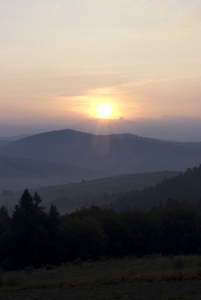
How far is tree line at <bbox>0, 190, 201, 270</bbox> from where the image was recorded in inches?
1380

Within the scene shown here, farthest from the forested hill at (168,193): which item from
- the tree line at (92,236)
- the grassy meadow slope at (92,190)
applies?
the tree line at (92,236)

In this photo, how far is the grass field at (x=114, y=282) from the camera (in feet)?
59.7

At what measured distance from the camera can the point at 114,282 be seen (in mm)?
20984

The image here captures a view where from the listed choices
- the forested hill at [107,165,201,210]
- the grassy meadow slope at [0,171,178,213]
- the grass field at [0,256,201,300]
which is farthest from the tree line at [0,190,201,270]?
the grassy meadow slope at [0,171,178,213]

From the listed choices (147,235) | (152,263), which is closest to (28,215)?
(147,235)

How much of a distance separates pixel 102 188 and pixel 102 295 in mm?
143916

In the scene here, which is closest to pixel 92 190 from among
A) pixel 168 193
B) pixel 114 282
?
pixel 168 193

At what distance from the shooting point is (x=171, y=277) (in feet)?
69.5

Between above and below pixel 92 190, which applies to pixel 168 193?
below

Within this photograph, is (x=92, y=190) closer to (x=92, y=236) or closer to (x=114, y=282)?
(x=92, y=236)

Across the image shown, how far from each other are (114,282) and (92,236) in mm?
14327

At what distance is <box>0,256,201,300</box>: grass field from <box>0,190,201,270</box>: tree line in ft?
23.3

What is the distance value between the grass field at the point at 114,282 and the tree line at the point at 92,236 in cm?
711

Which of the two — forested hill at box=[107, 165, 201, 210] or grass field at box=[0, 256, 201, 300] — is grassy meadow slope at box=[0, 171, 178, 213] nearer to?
forested hill at box=[107, 165, 201, 210]
